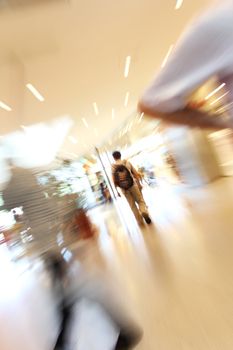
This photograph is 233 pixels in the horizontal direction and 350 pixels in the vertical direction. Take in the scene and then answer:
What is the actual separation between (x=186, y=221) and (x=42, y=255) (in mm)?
2983

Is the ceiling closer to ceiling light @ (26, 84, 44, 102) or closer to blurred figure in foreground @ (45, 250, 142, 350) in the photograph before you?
ceiling light @ (26, 84, 44, 102)

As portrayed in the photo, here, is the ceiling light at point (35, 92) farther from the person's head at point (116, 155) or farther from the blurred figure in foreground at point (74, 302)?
the blurred figure in foreground at point (74, 302)

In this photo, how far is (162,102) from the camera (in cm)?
59

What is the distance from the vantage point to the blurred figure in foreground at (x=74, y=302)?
1443 mm

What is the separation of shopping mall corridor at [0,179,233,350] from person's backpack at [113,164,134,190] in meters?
0.73

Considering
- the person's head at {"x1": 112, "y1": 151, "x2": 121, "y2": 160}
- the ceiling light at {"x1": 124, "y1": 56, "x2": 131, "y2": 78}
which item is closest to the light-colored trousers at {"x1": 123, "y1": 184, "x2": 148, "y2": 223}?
the person's head at {"x1": 112, "y1": 151, "x2": 121, "y2": 160}

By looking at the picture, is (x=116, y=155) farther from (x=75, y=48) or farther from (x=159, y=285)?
(x=159, y=285)

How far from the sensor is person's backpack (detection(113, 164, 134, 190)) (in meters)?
4.43

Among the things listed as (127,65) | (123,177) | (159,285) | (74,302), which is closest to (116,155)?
(123,177)

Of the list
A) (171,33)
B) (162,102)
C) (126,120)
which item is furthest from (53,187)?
(126,120)

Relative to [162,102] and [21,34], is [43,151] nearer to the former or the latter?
[162,102]

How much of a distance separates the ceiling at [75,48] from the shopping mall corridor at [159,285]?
122 cm

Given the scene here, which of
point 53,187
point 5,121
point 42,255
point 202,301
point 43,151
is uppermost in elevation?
point 5,121

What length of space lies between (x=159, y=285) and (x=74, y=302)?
0.91 meters
